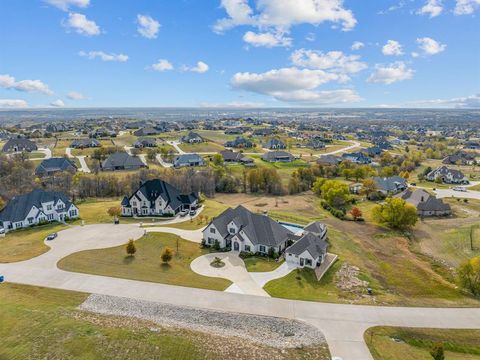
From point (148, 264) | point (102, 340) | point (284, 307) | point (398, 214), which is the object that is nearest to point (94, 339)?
point (102, 340)

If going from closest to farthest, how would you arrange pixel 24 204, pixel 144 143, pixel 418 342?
pixel 418 342 → pixel 24 204 → pixel 144 143

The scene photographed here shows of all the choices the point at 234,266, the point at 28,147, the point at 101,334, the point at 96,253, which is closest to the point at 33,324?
the point at 101,334

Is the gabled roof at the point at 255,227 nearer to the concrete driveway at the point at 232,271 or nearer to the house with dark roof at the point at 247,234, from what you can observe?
the house with dark roof at the point at 247,234

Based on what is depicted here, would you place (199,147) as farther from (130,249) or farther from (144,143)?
(130,249)

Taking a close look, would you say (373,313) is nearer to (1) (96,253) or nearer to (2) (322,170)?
(1) (96,253)

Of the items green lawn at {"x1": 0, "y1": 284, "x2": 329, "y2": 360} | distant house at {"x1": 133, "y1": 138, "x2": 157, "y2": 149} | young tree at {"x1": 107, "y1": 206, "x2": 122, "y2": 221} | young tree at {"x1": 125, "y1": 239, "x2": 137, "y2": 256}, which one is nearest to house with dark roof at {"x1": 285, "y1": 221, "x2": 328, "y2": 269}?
green lawn at {"x1": 0, "y1": 284, "x2": 329, "y2": 360}
